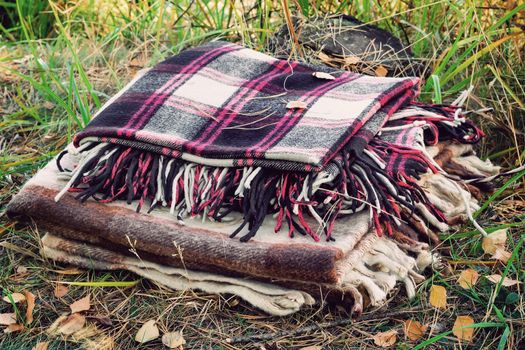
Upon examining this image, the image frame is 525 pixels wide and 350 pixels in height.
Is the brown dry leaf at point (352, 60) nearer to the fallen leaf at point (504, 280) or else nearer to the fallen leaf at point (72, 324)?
the fallen leaf at point (504, 280)

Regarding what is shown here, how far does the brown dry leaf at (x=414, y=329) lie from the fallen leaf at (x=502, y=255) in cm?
32

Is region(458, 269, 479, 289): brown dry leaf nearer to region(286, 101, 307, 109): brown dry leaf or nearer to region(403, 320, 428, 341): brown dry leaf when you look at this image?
region(403, 320, 428, 341): brown dry leaf

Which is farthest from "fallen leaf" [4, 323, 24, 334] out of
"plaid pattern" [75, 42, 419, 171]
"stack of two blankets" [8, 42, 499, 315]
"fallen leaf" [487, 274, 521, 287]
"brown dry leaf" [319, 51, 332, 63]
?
"brown dry leaf" [319, 51, 332, 63]

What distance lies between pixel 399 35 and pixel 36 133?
4.50ft

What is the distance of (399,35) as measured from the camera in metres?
2.62

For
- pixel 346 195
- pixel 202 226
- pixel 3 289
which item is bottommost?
pixel 3 289

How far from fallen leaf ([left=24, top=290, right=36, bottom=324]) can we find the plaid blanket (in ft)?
0.89

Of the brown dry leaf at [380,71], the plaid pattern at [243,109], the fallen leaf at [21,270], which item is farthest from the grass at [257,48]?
the plaid pattern at [243,109]

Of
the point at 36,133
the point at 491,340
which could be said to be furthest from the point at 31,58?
the point at 491,340

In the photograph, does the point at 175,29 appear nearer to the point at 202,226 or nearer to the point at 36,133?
the point at 36,133

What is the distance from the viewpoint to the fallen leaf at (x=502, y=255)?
1.70 m

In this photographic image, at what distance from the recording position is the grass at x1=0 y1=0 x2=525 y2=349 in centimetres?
155

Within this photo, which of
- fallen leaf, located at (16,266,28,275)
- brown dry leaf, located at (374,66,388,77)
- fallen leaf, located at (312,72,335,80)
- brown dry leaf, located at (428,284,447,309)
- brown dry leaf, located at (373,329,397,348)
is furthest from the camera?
brown dry leaf, located at (374,66,388,77)

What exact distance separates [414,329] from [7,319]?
933mm
